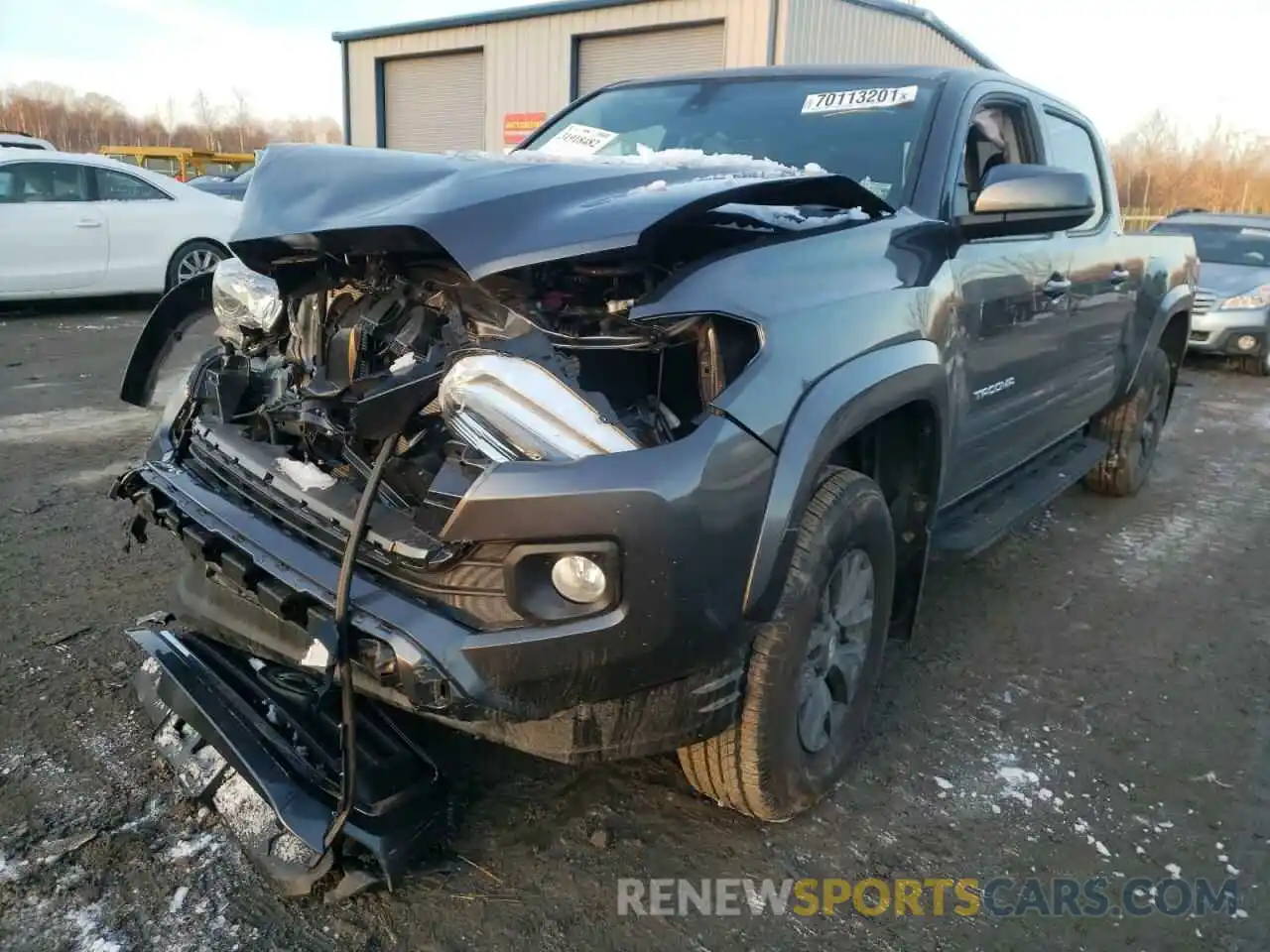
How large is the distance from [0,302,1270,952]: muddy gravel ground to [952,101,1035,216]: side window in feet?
5.17

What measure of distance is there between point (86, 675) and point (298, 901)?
131 cm

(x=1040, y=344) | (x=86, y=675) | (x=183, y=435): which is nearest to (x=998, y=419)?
(x=1040, y=344)

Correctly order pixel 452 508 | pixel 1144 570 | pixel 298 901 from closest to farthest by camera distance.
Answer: pixel 452 508, pixel 298 901, pixel 1144 570

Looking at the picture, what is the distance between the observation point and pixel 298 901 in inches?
84.4

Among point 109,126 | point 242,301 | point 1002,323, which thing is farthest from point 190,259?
point 109,126

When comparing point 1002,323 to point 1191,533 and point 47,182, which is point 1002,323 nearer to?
point 1191,533

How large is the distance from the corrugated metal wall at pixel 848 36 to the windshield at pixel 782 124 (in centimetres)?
997

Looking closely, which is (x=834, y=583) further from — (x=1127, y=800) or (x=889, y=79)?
(x=889, y=79)

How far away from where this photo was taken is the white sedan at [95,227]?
9.29 metres

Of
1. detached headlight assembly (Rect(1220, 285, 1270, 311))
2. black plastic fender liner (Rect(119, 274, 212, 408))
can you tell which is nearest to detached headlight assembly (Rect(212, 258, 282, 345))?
black plastic fender liner (Rect(119, 274, 212, 408))

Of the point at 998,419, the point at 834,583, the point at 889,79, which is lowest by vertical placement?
the point at 834,583

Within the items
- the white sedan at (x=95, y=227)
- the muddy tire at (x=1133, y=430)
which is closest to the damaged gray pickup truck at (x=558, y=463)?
the muddy tire at (x=1133, y=430)

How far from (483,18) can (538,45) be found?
1.43 m

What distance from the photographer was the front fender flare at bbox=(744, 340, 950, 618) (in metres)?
2.06
